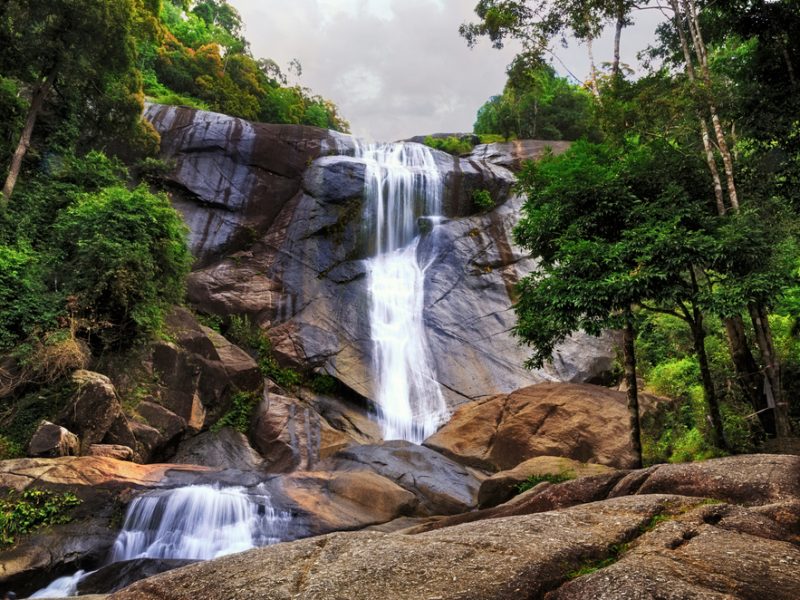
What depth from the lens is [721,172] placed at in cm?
1130

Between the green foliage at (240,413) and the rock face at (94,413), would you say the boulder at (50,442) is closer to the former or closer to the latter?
the rock face at (94,413)

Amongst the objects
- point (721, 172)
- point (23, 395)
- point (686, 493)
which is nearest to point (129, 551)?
point (23, 395)

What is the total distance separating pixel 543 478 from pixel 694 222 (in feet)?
19.4

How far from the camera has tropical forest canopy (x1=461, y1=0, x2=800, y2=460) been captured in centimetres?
903

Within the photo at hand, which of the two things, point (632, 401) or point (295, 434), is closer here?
point (632, 401)

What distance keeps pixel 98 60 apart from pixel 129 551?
15.2m

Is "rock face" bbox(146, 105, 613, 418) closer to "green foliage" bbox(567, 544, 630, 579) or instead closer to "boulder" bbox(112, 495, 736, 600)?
"boulder" bbox(112, 495, 736, 600)

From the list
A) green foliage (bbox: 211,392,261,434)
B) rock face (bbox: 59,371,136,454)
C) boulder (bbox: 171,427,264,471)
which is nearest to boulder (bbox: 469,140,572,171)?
green foliage (bbox: 211,392,261,434)

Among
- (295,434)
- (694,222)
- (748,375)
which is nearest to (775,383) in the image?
(748,375)

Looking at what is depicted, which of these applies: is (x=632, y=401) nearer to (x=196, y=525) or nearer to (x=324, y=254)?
(x=196, y=525)

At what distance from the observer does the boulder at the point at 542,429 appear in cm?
1341

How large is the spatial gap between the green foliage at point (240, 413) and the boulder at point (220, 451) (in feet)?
0.76

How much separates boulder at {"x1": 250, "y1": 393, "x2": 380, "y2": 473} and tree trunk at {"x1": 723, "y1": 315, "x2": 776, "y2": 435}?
1130 cm

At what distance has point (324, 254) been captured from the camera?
24.9 meters
